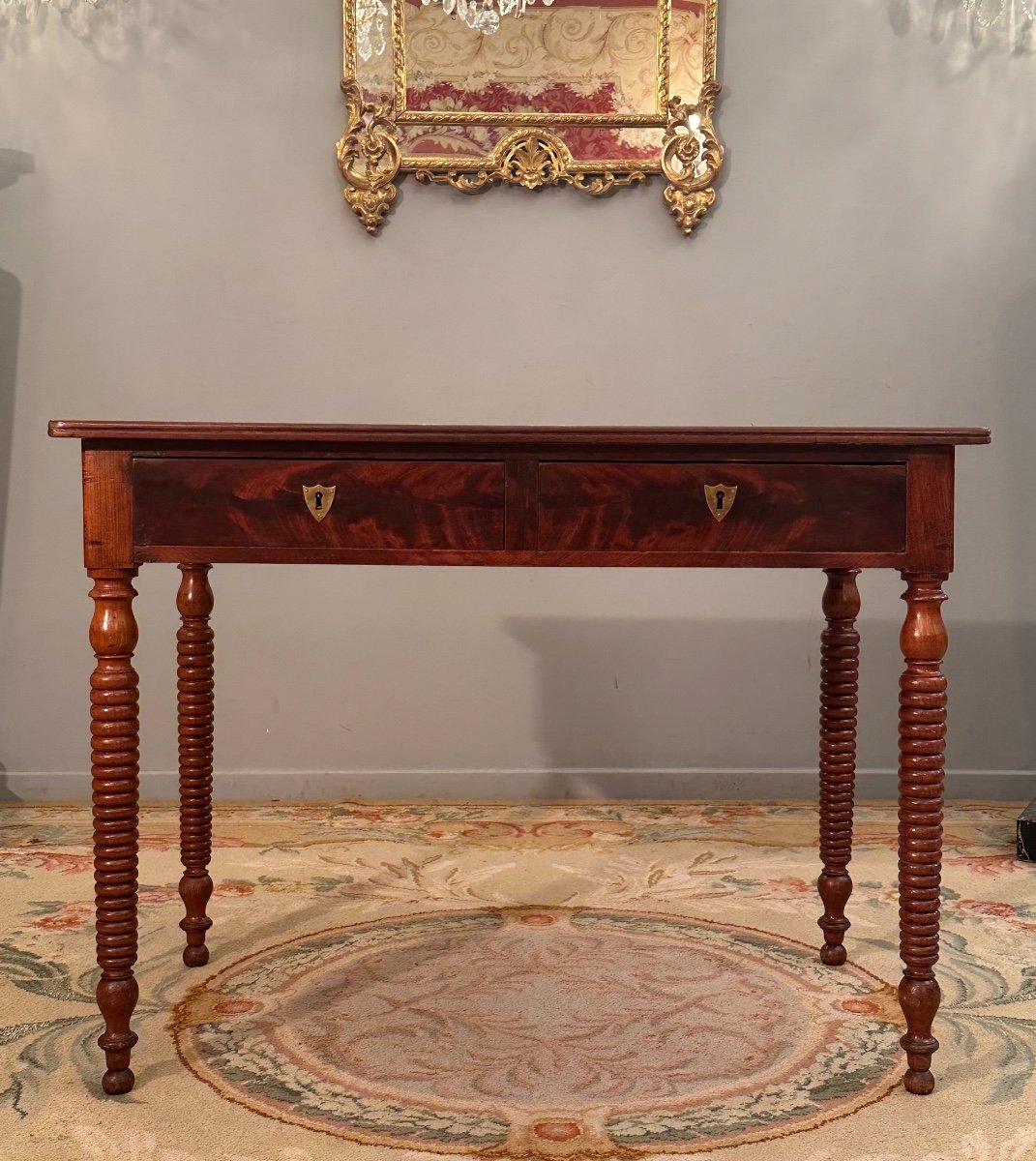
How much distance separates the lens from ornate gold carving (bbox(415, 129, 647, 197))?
3.71 m

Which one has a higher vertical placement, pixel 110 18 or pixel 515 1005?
pixel 110 18

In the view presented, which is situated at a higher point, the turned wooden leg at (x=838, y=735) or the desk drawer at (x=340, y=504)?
the desk drawer at (x=340, y=504)

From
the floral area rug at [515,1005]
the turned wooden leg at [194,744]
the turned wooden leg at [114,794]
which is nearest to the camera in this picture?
the floral area rug at [515,1005]

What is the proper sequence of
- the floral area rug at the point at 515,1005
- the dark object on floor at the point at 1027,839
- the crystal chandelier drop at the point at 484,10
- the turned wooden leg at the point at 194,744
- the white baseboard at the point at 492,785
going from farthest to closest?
the white baseboard at the point at 492,785 → the crystal chandelier drop at the point at 484,10 → the dark object on floor at the point at 1027,839 → the turned wooden leg at the point at 194,744 → the floral area rug at the point at 515,1005

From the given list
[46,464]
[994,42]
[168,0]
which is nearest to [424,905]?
[46,464]

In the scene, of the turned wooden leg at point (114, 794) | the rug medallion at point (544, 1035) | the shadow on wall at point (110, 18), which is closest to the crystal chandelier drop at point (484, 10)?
the shadow on wall at point (110, 18)

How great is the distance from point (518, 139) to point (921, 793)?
2.56 meters

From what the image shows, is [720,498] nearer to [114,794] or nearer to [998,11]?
[114,794]

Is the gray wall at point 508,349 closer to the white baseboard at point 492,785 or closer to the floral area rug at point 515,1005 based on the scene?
the white baseboard at point 492,785

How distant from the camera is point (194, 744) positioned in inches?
94.0

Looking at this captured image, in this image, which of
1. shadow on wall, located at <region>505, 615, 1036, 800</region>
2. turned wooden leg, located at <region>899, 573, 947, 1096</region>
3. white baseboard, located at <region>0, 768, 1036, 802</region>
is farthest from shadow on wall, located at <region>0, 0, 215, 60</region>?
turned wooden leg, located at <region>899, 573, 947, 1096</region>

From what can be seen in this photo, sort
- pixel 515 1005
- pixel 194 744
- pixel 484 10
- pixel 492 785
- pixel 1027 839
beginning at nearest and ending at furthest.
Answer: pixel 515 1005
pixel 194 744
pixel 1027 839
pixel 484 10
pixel 492 785

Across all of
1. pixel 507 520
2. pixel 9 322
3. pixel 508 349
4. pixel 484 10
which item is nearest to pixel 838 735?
pixel 507 520

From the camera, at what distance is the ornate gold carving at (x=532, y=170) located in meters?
3.71
